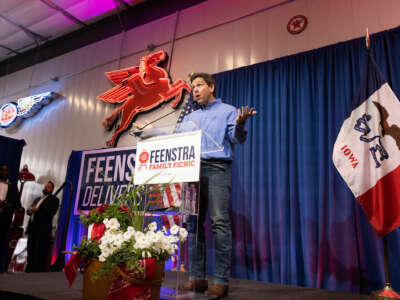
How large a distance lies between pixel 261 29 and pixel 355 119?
221 centimetres

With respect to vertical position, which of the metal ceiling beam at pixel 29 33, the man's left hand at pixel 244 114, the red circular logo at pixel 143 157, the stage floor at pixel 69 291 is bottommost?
the stage floor at pixel 69 291

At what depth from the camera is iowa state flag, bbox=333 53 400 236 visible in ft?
7.41

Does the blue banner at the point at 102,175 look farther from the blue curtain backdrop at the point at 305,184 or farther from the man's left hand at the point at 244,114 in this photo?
the man's left hand at the point at 244,114

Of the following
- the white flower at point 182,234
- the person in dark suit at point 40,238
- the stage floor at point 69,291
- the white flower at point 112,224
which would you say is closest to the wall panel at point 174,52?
the person in dark suit at point 40,238

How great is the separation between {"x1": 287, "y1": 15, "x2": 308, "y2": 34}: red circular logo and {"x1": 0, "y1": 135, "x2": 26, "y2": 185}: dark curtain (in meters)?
4.35

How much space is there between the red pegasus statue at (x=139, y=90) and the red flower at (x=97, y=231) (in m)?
3.07

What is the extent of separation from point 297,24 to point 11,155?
4503 mm

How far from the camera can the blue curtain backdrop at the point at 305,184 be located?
2.95 metres

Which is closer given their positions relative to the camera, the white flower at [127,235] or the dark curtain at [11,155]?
the white flower at [127,235]

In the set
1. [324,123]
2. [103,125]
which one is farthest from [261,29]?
[103,125]

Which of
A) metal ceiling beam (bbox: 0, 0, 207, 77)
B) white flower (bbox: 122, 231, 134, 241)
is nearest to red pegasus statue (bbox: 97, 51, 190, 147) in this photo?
metal ceiling beam (bbox: 0, 0, 207, 77)

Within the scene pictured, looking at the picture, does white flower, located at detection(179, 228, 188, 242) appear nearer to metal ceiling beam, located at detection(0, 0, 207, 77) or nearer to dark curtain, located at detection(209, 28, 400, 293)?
dark curtain, located at detection(209, 28, 400, 293)

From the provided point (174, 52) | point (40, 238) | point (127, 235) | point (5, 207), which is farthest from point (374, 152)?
point (40, 238)

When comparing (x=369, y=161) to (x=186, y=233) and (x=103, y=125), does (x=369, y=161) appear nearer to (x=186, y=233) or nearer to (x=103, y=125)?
(x=186, y=233)
